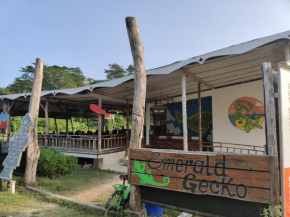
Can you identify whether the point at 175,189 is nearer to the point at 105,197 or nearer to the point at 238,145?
the point at 105,197

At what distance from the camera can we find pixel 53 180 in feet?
20.7

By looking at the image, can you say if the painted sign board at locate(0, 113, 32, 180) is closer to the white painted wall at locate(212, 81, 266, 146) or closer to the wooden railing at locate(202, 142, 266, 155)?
the wooden railing at locate(202, 142, 266, 155)

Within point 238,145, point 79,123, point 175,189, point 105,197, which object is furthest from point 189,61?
point 79,123

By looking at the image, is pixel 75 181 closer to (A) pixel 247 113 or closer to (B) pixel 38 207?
(B) pixel 38 207

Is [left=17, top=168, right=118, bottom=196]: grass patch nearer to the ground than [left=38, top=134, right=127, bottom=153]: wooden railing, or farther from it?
nearer to the ground

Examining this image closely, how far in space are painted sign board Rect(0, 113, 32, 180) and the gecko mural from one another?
681 cm

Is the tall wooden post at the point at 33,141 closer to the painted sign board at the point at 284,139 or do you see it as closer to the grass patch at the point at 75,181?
the grass patch at the point at 75,181

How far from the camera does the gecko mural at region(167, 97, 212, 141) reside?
9.41 metres

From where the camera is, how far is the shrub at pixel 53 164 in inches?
255

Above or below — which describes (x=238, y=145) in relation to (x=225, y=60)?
below

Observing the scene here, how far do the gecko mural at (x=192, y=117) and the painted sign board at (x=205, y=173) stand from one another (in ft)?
21.3

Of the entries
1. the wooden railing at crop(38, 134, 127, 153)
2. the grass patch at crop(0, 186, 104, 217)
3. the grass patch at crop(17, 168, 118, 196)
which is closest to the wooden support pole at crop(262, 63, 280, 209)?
the grass patch at crop(0, 186, 104, 217)

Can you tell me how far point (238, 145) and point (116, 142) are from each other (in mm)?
5349

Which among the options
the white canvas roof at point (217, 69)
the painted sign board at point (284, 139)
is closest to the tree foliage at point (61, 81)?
the white canvas roof at point (217, 69)
